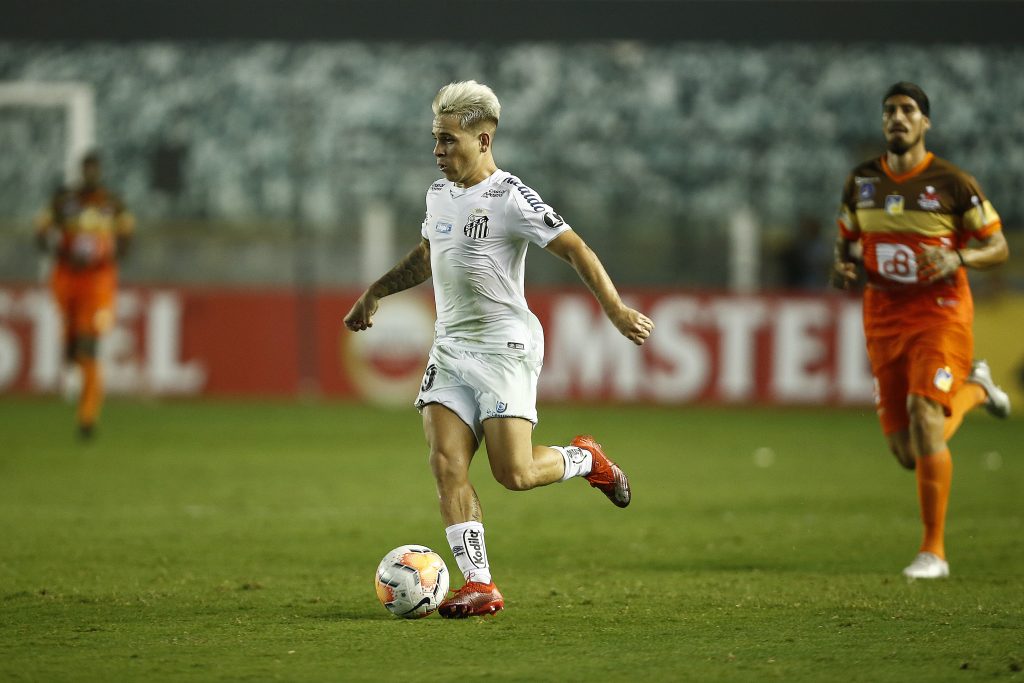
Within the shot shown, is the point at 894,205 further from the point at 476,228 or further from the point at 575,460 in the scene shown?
the point at 476,228

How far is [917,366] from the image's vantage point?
8.01 m

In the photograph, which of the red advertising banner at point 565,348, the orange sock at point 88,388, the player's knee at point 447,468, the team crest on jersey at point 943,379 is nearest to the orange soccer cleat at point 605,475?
the player's knee at point 447,468

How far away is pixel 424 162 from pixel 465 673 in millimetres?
15269

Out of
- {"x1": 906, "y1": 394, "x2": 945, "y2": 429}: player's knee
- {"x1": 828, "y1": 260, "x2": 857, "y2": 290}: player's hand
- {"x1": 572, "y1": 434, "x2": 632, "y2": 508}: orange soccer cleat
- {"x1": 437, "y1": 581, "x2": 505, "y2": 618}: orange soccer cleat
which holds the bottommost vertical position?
{"x1": 437, "y1": 581, "x2": 505, "y2": 618}: orange soccer cleat

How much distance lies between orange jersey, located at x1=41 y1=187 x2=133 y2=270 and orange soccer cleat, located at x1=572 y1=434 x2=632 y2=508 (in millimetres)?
8738

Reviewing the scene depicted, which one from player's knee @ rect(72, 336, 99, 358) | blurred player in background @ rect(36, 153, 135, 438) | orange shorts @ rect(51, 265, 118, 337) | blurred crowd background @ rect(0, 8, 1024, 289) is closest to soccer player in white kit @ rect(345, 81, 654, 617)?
player's knee @ rect(72, 336, 99, 358)

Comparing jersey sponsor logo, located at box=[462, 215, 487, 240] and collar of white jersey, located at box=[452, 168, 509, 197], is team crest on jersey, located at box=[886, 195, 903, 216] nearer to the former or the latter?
collar of white jersey, located at box=[452, 168, 509, 197]

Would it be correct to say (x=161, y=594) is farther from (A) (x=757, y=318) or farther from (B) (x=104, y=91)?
(B) (x=104, y=91)

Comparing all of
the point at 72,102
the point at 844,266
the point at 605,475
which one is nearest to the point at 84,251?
the point at 72,102

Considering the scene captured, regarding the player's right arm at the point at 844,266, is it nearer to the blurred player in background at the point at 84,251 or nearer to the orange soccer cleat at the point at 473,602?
the orange soccer cleat at the point at 473,602

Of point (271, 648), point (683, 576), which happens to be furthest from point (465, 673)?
point (683, 576)

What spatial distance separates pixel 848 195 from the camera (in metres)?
8.30

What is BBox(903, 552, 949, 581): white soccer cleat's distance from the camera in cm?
779

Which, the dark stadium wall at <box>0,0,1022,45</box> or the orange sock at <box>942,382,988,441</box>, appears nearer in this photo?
the orange sock at <box>942,382,988,441</box>
